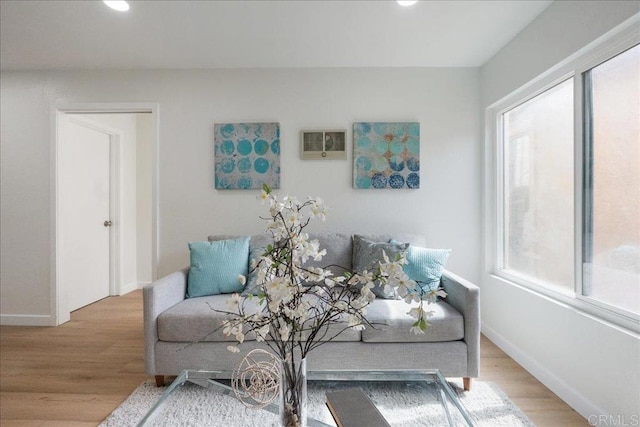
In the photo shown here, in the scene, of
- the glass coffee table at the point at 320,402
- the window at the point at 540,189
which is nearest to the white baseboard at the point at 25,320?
the glass coffee table at the point at 320,402

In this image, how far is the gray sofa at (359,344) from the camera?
6.57ft

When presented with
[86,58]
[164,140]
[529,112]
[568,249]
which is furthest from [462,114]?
[86,58]

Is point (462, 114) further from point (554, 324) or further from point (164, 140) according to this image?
point (164, 140)

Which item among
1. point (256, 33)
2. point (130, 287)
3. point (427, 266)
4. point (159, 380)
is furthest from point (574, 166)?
point (130, 287)

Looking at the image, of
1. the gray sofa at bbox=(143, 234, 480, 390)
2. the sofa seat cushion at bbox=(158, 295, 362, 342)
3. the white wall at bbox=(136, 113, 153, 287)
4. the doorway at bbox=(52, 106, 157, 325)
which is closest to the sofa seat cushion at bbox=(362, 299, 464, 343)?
the gray sofa at bbox=(143, 234, 480, 390)

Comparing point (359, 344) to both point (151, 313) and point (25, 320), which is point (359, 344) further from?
point (25, 320)

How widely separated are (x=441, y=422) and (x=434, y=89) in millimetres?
2714

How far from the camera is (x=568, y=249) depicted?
2.11m

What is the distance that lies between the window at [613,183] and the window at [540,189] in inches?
6.5

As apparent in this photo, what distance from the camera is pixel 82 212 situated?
382 centimetres

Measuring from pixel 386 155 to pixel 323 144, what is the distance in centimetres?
59

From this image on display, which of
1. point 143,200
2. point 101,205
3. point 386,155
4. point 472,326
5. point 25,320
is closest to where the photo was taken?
point 472,326

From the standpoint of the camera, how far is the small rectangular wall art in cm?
307

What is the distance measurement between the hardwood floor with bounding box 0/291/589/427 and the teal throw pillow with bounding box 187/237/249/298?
693 mm
